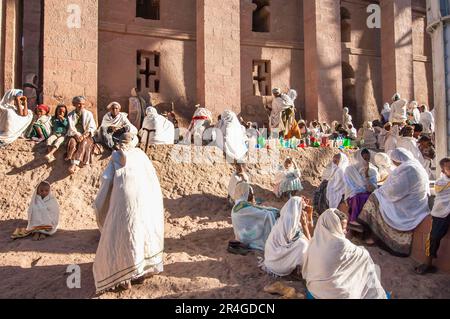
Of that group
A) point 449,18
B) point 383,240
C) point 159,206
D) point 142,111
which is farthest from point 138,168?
point 142,111

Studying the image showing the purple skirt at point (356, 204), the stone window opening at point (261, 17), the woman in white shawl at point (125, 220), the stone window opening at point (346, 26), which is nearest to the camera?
the woman in white shawl at point (125, 220)

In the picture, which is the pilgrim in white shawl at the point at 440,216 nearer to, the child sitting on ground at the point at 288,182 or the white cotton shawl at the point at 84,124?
the child sitting on ground at the point at 288,182

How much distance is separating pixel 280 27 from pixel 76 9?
7199 millimetres

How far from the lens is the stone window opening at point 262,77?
1429cm

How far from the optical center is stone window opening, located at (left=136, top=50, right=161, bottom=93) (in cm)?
1273

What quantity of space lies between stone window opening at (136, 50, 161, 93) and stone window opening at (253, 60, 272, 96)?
350cm

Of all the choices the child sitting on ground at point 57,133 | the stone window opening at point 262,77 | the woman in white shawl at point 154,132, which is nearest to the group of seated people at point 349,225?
the woman in white shawl at point 154,132

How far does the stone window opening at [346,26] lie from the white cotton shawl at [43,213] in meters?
13.4

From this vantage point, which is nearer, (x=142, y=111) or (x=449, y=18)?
(x=449, y=18)

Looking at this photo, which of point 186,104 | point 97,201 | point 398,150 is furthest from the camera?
point 186,104

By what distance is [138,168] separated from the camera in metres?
4.34

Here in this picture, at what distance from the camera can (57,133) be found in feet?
23.7

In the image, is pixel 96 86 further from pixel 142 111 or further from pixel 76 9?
pixel 76 9

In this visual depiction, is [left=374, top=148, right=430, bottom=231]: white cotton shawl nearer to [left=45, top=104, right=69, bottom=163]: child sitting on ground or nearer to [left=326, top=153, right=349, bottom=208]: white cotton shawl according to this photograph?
[left=326, top=153, right=349, bottom=208]: white cotton shawl
